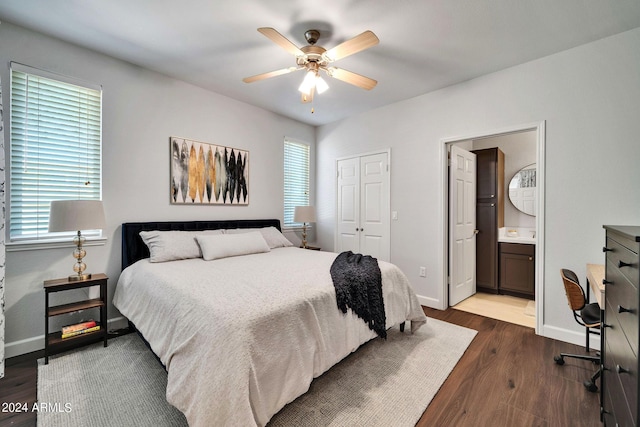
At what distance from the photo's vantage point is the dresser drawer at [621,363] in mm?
954

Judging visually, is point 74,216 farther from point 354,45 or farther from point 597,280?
point 597,280

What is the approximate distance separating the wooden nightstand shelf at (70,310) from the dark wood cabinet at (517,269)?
4.85 meters

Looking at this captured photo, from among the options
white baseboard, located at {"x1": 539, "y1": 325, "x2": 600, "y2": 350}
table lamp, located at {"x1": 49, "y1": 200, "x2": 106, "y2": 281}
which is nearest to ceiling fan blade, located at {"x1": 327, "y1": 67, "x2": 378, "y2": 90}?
table lamp, located at {"x1": 49, "y1": 200, "x2": 106, "y2": 281}

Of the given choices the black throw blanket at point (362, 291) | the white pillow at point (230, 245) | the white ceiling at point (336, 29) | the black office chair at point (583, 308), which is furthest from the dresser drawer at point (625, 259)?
the white pillow at point (230, 245)

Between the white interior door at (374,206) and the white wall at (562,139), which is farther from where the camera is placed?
the white interior door at (374,206)

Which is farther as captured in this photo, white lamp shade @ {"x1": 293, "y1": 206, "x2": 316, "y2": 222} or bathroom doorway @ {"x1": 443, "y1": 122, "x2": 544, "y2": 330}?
white lamp shade @ {"x1": 293, "y1": 206, "x2": 316, "y2": 222}

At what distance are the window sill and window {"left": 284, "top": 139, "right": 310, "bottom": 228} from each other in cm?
243

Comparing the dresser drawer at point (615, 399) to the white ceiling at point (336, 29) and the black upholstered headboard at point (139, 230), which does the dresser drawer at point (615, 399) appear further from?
the black upholstered headboard at point (139, 230)

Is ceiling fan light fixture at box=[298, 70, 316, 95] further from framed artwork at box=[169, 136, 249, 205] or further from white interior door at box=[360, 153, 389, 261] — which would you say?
white interior door at box=[360, 153, 389, 261]

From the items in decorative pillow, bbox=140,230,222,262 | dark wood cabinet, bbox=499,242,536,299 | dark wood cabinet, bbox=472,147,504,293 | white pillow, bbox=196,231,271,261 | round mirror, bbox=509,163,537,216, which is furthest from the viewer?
round mirror, bbox=509,163,537,216

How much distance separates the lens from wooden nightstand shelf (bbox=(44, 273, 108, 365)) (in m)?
2.18

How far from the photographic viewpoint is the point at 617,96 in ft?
7.71

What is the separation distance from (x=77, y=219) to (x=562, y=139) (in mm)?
4341

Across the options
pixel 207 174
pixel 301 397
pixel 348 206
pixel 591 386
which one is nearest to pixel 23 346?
pixel 207 174
